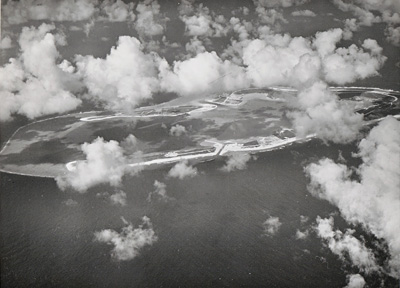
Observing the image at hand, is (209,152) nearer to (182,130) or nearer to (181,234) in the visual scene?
(182,130)

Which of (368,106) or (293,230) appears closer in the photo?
(293,230)

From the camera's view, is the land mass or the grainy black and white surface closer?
the grainy black and white surface

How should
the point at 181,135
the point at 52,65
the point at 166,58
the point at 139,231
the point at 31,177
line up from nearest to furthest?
the point at 139,231 < the point at 31,177 < the point at 181,135 < the point at 52,65 < the point at 166,58

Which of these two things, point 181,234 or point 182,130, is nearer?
point 181,234

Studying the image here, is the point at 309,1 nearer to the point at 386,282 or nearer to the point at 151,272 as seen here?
the point at 386,282

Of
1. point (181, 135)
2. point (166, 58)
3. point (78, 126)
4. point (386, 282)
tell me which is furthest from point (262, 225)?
point (166, 58)

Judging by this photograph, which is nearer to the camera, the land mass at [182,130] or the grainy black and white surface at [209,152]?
the grainy black and white surface at [209,152]

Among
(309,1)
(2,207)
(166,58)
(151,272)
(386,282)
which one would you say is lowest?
(386,282)

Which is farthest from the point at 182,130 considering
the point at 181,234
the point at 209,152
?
the point at 181,234
